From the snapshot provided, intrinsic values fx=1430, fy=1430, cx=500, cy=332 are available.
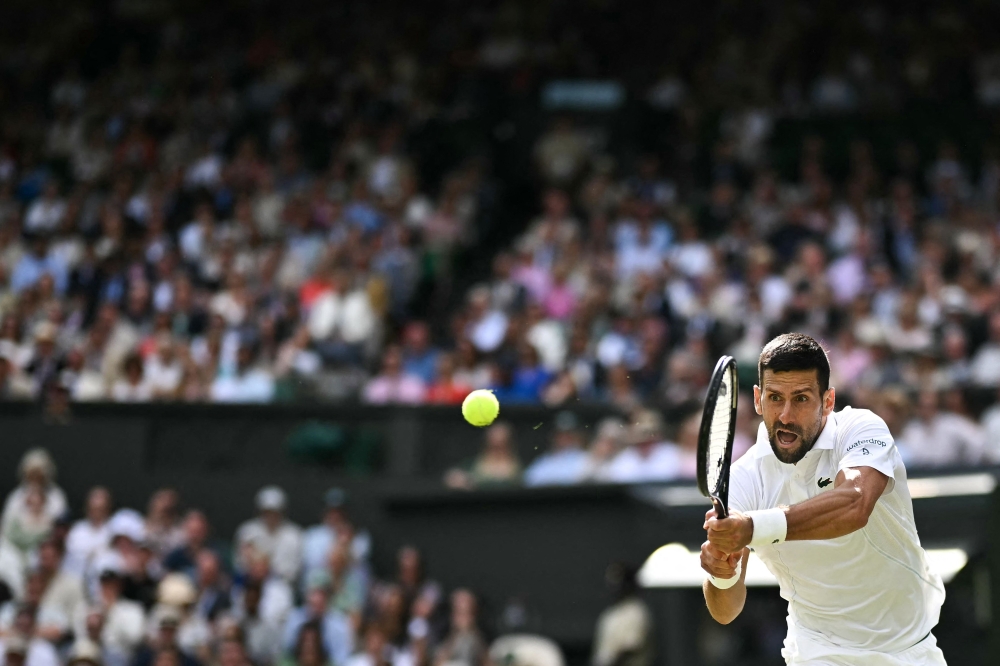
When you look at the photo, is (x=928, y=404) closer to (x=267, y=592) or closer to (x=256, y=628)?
(x=267, y=592)

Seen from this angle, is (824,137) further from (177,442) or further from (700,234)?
(177,442)

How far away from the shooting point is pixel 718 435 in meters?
4.50

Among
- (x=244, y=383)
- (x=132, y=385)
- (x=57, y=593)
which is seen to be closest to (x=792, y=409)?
(x=57, y=593)

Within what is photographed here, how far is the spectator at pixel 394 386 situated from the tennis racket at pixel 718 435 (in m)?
7.82

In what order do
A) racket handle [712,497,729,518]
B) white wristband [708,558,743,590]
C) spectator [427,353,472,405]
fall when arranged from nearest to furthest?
racket handle [712,497,729,518] → white wristband [708,558,743,590] → spectator [427,353,472,405]

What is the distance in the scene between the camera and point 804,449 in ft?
15.1

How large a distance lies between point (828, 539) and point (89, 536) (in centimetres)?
870

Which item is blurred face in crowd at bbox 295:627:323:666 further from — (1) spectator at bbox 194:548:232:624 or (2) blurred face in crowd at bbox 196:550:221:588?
(2) blurred face in crowd at bbox 196:550:221:588

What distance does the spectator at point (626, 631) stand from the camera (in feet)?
34.3

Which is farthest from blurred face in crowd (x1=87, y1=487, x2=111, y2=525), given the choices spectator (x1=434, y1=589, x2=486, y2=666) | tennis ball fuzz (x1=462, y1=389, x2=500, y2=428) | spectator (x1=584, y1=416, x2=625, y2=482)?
tennis ball fuzz (x1=462, y1=389, x2=500, y2=428)

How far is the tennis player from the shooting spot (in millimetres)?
4473

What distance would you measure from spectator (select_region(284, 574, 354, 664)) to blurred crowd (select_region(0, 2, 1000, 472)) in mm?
2135

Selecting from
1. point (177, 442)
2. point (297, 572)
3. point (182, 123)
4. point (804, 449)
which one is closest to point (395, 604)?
point (297, 572)

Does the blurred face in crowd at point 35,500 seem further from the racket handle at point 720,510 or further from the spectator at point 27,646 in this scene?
the racket handle at point 720,510
